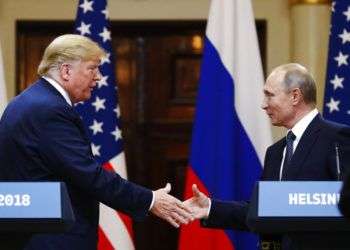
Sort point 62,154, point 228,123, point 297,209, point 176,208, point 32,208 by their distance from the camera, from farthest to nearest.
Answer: point 228,123 < point 176,208 < point 62,154 < point 297,209 < point 32,208

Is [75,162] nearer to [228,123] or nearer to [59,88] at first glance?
[59,88]

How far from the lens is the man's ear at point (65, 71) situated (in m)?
4.24

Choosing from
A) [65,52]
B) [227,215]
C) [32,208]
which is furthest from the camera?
[227,215]

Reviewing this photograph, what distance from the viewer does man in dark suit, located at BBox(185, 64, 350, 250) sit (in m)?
4.25

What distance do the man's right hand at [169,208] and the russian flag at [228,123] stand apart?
4.19ft

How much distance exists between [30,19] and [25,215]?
3.99 meters

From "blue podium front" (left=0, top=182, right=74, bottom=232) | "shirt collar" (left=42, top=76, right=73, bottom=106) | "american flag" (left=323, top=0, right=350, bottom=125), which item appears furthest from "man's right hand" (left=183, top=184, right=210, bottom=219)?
"american flag" (left=323, top=0, right=350, bottom=125)

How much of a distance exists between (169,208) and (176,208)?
0.07 meters

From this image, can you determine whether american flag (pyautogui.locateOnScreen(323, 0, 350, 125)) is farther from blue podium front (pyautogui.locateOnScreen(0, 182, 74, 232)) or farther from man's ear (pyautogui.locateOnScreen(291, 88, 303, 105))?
blue podium front (pyautogui.locateOnScreen(0, 182, 74, 232))

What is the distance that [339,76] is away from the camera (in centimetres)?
591

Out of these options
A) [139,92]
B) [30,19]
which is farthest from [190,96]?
[30,19]

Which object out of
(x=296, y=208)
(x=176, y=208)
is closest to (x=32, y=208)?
(x=296, y=208)

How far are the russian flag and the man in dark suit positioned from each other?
3.74 ft

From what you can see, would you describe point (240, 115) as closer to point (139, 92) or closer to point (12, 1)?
point (139, 92)
